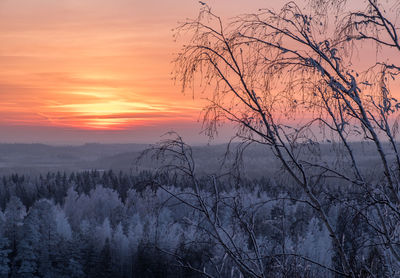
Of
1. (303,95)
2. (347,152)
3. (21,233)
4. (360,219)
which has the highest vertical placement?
(303,95)

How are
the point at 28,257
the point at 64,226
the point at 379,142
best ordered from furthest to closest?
the point at 64,226 < the point at 28,257 < the point at 379,142

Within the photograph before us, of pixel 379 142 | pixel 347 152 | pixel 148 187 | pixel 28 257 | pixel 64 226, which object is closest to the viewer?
pixel 379 142

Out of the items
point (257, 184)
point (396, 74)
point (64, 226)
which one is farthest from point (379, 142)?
point (257, 184)

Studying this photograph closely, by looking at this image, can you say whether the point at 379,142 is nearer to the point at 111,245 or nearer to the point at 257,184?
the point at 111,245

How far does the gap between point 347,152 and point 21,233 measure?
1744 inches

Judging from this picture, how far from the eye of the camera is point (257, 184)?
98312 millimetres

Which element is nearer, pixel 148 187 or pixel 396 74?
pixel 396 74

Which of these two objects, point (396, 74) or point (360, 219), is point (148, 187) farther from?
point (396, 74)

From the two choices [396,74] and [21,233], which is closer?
[396,74]

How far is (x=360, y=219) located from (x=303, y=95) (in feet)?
3.71

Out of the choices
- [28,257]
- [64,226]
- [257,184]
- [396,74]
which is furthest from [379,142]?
[257,184]

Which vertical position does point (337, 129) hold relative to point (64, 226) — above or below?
above

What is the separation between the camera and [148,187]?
486cm

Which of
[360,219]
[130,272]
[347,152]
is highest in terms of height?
[347,152]
